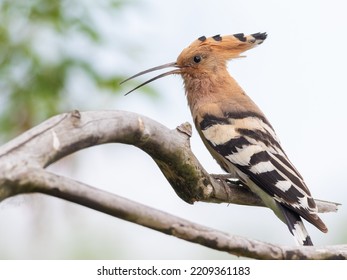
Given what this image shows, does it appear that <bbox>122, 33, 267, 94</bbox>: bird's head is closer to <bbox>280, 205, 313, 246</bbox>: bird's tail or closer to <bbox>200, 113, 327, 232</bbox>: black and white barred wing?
<bbox>200, 113, 327, 232</bbox>: black and white barred wing

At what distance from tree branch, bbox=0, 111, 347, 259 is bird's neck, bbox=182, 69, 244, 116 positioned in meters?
0.99

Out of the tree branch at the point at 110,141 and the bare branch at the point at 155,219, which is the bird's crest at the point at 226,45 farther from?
the bare branch at the point at 155,219

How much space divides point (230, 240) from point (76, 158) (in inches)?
53.5

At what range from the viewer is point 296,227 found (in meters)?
2.48

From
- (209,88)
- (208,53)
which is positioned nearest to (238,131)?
(209,88)

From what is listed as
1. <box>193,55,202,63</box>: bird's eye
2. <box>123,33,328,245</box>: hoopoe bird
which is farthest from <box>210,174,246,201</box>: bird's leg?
<box>193,55,202,63</box>: bird's eye

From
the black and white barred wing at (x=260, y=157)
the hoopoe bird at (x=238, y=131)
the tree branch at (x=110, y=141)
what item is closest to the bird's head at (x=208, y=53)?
the hoopoe bird at (x=238, y=131)

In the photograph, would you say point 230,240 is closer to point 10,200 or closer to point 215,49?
point 10,200

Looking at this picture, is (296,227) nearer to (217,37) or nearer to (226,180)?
(226,180)

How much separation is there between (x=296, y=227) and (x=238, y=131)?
0.43 m

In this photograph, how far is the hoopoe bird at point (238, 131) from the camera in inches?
98.8

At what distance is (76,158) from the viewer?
2918 millimetres

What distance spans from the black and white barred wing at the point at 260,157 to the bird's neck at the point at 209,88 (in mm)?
141

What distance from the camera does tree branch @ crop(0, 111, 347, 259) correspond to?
147 centimetres
